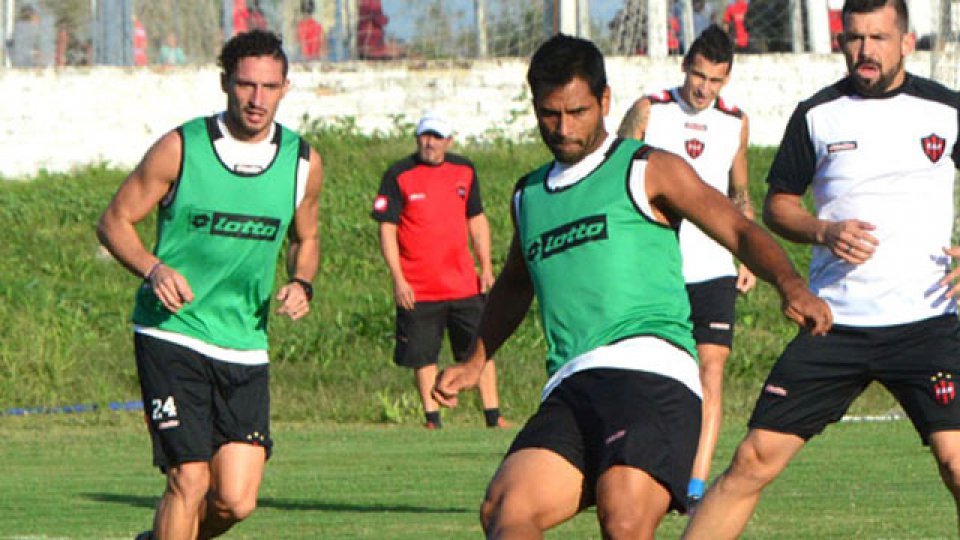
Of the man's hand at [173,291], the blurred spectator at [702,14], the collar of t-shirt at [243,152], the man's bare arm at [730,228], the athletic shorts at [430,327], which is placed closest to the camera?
the man's bare arm at [730,228]

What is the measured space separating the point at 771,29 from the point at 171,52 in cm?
780

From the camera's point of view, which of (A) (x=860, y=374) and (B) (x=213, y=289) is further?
(B) (x=213, y=289)

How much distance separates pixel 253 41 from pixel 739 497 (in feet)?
9.42

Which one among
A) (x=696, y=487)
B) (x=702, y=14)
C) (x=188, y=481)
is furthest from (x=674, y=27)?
(x=188, y=481)

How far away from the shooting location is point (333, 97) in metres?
26.1

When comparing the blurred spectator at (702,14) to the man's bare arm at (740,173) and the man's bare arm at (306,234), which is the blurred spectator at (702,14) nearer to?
the man's bare arm at (740,173)

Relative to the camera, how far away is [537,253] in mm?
6766

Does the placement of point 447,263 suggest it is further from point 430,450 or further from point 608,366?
point 608,366

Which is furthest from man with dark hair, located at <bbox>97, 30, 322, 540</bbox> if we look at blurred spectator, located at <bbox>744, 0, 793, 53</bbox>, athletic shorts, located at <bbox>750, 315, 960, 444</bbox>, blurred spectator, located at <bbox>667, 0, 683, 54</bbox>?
blurred spectator, located at <bbox>744, 0, 793, 53</bbox>

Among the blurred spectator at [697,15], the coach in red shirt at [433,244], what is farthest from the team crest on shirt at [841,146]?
the blurred spectator at [697,15]

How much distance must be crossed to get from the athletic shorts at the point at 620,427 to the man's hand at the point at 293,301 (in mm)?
2187

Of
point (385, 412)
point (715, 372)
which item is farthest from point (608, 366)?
point (385, 412)

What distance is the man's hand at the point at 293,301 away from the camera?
8.55 m

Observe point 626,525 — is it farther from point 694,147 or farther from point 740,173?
point 740,173
